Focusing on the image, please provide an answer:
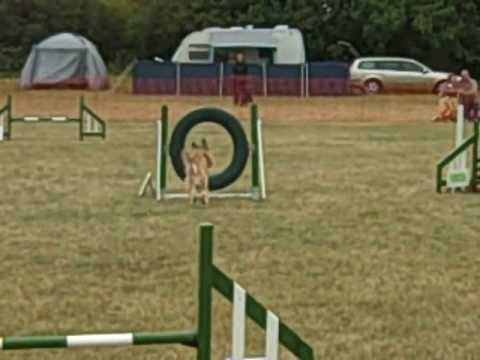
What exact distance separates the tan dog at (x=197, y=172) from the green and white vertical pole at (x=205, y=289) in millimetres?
7483

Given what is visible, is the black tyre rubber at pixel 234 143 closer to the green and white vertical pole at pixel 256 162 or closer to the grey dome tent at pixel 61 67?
the green and white vertical pole at pixel 256 162

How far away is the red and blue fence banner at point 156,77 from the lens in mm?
36312

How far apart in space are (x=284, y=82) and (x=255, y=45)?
3646mm

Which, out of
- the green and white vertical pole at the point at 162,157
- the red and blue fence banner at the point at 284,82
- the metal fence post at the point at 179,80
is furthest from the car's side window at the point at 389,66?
the green and white vertical pole at the point at 162,157

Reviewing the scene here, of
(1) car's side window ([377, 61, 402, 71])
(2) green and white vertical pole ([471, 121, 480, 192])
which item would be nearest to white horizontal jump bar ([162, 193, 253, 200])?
(2) green and white vertical pole ([471, 121, 480, 192])

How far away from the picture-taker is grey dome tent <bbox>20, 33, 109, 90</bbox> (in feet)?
130

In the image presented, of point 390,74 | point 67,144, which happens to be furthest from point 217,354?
point 390,74

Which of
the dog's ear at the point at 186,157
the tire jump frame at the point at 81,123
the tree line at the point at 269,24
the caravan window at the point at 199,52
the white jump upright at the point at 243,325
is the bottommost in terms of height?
the tire jump frame at the point at 81,123

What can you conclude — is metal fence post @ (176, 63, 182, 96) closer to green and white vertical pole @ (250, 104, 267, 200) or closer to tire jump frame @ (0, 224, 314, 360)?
green and white vertical pole @ (250, 104, 267, 200)

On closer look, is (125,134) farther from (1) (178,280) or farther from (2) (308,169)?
(1) (178,280)

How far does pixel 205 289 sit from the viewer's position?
370 cm

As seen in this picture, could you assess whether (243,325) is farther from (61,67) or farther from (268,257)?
(61,67)

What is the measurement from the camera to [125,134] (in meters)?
21.4

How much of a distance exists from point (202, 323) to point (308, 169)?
1141 centimetres
